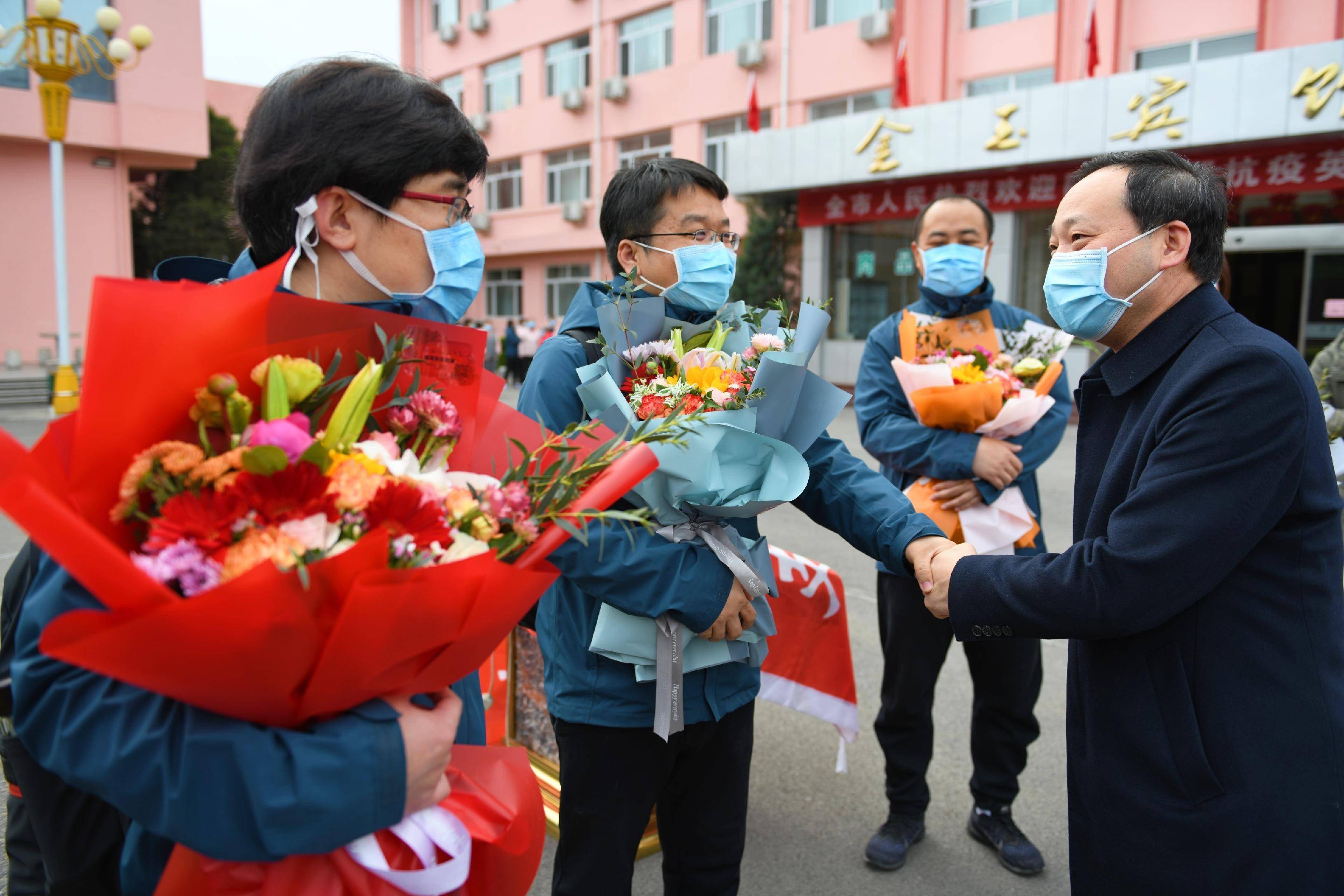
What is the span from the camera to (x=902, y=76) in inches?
643

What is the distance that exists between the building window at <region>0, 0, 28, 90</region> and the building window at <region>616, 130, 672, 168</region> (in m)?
13.0

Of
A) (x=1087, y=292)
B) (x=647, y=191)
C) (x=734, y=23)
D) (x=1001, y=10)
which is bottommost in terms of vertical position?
(x=1087, y=292)

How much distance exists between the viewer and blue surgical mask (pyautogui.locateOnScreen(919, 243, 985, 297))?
3307 mm

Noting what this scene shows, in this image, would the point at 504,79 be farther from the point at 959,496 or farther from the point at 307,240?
the point at 307,240

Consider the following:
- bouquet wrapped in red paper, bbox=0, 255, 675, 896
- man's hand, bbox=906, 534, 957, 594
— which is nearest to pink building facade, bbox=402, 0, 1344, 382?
man's hand, bbox=906, 534, 957, 594

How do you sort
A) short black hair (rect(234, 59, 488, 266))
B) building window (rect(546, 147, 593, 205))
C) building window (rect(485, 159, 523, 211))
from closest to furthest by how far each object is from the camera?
short black hair (rect(234, 59, 488, 266)) < building window (rect(546, 147, 593, 205)) < building window (rect(485, 159, 523, 211))

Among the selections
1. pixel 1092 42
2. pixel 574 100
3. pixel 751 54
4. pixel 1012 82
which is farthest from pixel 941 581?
pixel 574 100

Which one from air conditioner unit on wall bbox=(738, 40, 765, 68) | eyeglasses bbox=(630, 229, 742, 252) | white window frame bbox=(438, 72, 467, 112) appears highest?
white window frame bbox=(438, 72, 467, 112)

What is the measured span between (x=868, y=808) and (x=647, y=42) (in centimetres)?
2246

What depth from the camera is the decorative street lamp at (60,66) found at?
11938mm

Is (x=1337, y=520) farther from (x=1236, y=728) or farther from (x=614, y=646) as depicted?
(x=614, y=646)

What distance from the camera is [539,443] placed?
152 cm

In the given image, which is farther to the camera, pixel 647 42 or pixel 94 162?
pixel 647 42

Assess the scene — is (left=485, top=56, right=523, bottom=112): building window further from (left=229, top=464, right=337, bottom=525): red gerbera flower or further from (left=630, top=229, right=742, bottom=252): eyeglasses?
(left=229, top=464, right=337, bottom=525): red gerbera flower
